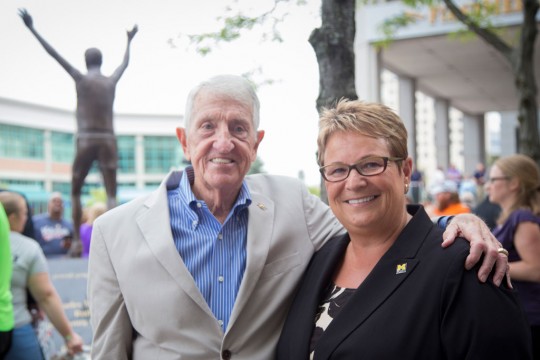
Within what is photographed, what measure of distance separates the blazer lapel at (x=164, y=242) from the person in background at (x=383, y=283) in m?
0.46

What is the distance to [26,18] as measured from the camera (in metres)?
5.89

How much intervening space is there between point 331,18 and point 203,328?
2.23 m

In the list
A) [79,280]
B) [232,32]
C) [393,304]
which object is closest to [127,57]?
[232,32]

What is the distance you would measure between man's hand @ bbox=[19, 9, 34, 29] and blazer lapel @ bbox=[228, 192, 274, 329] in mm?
4377

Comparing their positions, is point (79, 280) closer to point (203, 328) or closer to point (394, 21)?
point (203, 328)

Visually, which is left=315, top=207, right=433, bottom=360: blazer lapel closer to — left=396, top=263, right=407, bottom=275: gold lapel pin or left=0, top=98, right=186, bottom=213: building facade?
left=396, top=263, right=407, bottom=275: gold lapel pin

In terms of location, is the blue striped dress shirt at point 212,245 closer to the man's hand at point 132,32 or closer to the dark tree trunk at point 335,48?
the dark tree trunk at point 335,48

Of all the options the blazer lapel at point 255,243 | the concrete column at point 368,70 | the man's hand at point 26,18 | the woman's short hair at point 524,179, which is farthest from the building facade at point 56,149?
the blazer lapel at point 255,243

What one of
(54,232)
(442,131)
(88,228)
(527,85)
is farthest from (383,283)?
(442,131)

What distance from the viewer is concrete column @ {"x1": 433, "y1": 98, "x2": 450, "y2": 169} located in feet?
90.4

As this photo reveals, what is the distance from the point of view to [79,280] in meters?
7.40

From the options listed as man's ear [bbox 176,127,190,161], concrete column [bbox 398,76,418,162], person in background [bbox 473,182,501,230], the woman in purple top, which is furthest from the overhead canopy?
man's ear [bbox 176,127,190,161]

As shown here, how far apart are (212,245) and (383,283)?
0.82 metres

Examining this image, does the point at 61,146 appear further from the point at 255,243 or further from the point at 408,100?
the point at 255,243
